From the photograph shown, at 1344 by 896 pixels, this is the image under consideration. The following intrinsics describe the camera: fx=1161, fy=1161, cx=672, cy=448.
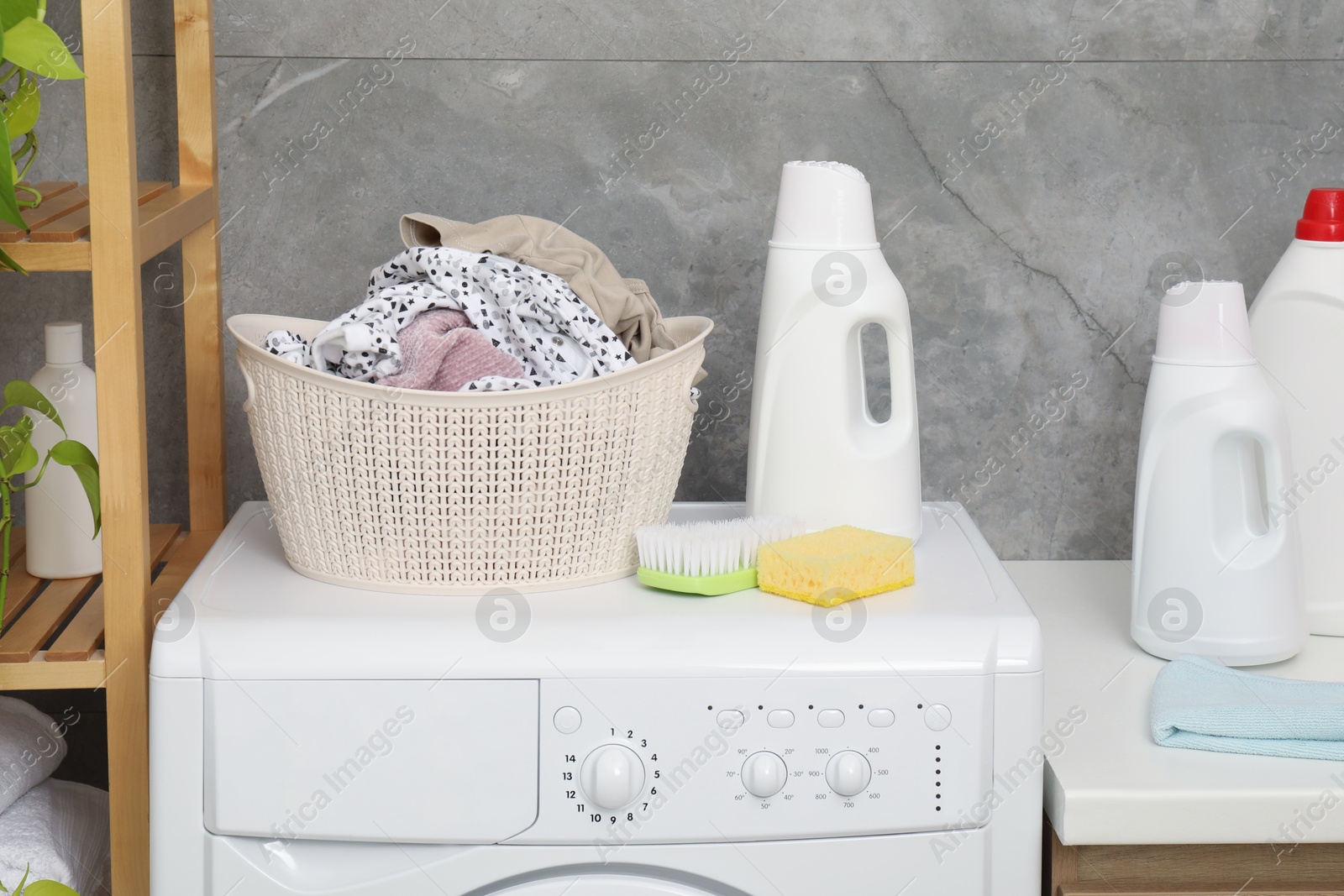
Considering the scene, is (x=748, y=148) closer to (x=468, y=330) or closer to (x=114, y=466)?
(x=468, y=330)

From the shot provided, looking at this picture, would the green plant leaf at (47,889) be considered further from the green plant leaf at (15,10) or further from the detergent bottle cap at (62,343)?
the green plant leaf at (15,10)

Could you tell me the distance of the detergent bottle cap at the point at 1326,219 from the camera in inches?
42.2

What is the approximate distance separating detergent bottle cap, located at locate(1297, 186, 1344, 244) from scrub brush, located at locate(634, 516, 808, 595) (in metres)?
0.61

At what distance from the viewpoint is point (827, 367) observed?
97cm

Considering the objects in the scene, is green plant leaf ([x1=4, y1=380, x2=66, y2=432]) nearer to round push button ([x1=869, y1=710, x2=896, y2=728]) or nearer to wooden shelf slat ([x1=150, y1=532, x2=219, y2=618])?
wooden shelf slat ([x1=150, y1=532, x2=219, y2=618])

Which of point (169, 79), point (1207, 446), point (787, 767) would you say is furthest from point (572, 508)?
point (169, 79)

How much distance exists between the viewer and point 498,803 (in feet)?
2.62

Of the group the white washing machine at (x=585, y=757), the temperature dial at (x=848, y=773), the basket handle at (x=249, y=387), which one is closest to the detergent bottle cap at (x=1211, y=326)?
the white washing machine at (x=585, y=757)

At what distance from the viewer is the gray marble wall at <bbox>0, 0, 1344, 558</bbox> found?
1193 millimetres

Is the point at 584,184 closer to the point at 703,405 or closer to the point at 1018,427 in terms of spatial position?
the point at 703,405

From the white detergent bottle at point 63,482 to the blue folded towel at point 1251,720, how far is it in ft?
2.93

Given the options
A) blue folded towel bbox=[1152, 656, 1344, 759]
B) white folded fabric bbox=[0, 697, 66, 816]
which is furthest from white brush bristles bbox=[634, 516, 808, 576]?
white folded fabric bbox=[0, 697, 66, 816]

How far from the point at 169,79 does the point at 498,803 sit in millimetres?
838

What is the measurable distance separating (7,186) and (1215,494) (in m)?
0.95
